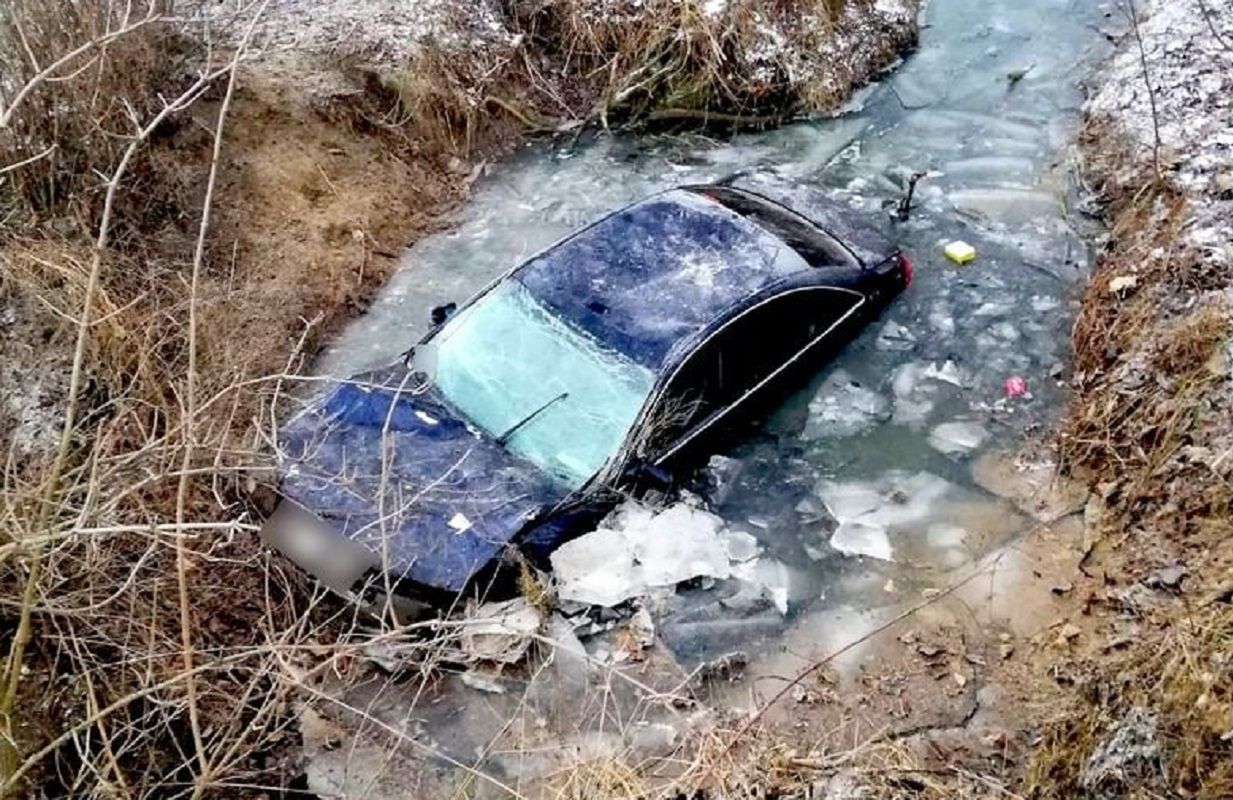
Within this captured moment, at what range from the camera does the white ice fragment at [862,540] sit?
6059mm

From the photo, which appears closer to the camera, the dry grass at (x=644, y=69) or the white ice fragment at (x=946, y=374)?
the white ice fragment at (x=946, y=374)

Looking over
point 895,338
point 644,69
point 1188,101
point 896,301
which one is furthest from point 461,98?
point 1188,101

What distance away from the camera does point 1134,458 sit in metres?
6.16

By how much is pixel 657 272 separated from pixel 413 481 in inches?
70.7

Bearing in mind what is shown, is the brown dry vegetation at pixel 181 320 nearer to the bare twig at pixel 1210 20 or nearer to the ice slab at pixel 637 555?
the ice slab at pixel 637 555

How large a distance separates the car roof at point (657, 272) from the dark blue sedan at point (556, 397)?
0.04ft

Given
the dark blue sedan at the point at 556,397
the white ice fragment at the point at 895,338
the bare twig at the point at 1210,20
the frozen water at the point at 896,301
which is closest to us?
the dark blue sedan at the point at 556,397

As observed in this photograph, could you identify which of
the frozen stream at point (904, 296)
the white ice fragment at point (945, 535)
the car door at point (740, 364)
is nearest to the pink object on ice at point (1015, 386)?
the frozen stream at point (904, 296)

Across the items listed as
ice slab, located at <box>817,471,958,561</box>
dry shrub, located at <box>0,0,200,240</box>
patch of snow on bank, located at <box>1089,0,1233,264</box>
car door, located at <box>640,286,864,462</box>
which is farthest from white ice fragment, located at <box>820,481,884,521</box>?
dry shrub, located at <box>0,0,200,240</box>

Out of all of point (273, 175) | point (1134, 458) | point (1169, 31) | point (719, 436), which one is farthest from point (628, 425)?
point (1169, 31)

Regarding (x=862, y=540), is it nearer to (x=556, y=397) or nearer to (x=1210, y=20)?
(x=556, y=397)

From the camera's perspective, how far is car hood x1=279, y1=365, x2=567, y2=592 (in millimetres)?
5234

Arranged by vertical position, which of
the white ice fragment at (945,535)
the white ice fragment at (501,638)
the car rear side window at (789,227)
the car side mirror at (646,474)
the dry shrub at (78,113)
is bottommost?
the white ice fragment at (945,535)

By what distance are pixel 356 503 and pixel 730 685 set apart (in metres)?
2.01
